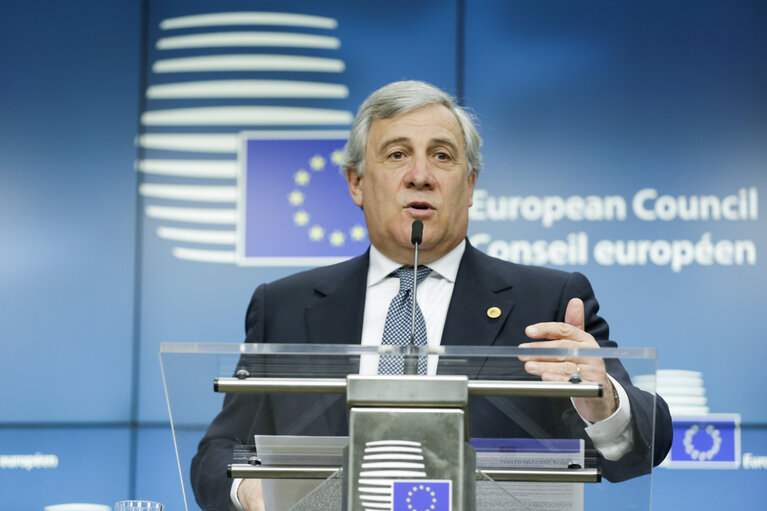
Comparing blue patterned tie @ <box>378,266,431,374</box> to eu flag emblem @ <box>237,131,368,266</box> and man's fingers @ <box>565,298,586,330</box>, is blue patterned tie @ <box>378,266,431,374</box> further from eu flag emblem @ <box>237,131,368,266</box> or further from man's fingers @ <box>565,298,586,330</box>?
eu flag emblem @ <box>237,131,368,266</box>

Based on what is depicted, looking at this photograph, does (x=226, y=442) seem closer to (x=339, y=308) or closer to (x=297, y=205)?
(x=339, y=308)

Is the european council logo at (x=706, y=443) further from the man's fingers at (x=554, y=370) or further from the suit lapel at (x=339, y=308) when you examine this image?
the man's fingers at (x=554, y=370)

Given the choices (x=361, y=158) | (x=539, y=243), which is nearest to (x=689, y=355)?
(x=539, y=243)

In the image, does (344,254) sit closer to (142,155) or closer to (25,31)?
(142,155)

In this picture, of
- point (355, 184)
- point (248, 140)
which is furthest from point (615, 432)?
point (248, 140)

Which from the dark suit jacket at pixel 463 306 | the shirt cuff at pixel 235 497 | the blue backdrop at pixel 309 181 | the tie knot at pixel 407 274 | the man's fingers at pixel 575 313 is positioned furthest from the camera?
the blue backdrop at pixel 309 181

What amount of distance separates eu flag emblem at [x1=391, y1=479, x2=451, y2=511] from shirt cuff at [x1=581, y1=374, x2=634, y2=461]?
281 mm

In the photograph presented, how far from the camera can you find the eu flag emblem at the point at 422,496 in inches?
43.9

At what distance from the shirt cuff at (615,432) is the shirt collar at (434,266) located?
3.64 ft

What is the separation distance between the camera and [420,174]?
2.43 metres

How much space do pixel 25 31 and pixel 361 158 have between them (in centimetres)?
267

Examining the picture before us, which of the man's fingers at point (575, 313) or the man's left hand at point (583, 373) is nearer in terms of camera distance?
the man's left hand at point (583, 373)

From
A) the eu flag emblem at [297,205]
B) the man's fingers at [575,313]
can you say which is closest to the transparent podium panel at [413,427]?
the man's fingers at [575,313]

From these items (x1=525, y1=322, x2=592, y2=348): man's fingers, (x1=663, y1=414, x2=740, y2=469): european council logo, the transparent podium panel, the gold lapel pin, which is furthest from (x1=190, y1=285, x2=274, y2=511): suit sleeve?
(x1=663, y1=414, x2=740, y2=469): european council logo
